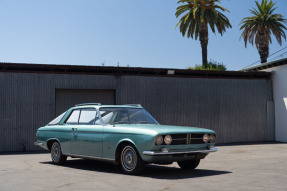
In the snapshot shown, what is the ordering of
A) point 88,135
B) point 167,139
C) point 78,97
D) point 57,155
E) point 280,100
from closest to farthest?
point 167,139
point 88,135
point 57,155
point 78,97
point 280,100

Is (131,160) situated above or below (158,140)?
below

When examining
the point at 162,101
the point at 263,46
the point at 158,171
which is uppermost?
the point at 263,46

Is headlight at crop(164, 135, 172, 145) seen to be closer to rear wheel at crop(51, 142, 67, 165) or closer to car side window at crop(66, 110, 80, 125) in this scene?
car side window at crop(66, 110, 80, 125)

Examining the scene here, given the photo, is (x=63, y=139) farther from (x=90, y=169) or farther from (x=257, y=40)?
(x=257, y=40)

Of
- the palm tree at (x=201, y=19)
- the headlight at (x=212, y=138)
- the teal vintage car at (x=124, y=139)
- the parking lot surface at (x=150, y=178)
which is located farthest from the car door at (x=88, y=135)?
the palm tree at (x=201, y=19)

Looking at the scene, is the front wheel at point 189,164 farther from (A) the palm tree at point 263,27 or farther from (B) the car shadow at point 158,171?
(A) the palm tree at point 263,27

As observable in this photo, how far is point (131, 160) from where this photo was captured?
28.7 ft

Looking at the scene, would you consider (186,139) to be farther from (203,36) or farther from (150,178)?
(203,36)

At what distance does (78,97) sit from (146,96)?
3.21 metres

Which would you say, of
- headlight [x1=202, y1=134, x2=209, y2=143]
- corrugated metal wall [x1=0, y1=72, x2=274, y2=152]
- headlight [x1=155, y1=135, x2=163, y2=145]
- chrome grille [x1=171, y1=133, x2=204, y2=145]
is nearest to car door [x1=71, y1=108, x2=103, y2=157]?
headlight [x1=155, y1=135, x2=163, y2=145]

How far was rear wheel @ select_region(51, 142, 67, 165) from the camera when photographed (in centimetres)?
1093

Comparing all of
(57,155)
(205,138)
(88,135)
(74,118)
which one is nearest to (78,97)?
(57,155)

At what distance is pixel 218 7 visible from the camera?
3625 centimetres

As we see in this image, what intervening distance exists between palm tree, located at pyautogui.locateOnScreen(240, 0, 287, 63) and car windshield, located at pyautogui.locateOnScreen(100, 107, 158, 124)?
32610mm
